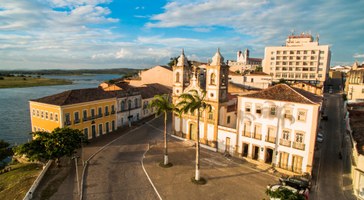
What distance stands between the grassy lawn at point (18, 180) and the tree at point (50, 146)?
107 inches

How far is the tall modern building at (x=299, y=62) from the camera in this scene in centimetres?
9688

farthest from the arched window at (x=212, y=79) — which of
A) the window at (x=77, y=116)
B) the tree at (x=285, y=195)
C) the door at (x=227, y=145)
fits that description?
the window at (x=77, y=116)

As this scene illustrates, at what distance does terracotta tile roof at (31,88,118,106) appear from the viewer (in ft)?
124

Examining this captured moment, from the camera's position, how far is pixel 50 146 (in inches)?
1105

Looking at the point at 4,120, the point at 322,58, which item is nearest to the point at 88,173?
the point at 4,120

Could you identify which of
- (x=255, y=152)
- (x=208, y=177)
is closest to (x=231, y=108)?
(x=255, y=152)

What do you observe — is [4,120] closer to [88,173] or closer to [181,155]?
[88,173]

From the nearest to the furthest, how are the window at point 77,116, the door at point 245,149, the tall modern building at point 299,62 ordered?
the door at point 245,149, the window at point 77,116, the tall modern building at point 299,62

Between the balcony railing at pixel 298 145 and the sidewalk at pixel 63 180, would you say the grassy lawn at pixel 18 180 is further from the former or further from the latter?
the balcony railing at pixel 298 145

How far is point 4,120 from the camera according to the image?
203 ft

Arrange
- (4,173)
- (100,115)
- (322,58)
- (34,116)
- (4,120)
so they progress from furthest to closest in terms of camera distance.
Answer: (322,58), (4,120), (100,115), (34,116), (4,173)

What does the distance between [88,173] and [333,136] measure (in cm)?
4389

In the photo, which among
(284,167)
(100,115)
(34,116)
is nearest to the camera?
(284,167)

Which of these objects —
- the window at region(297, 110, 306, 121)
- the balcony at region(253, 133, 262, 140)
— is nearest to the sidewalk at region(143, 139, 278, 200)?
the balcony at region(253, 133, 262, 140)
